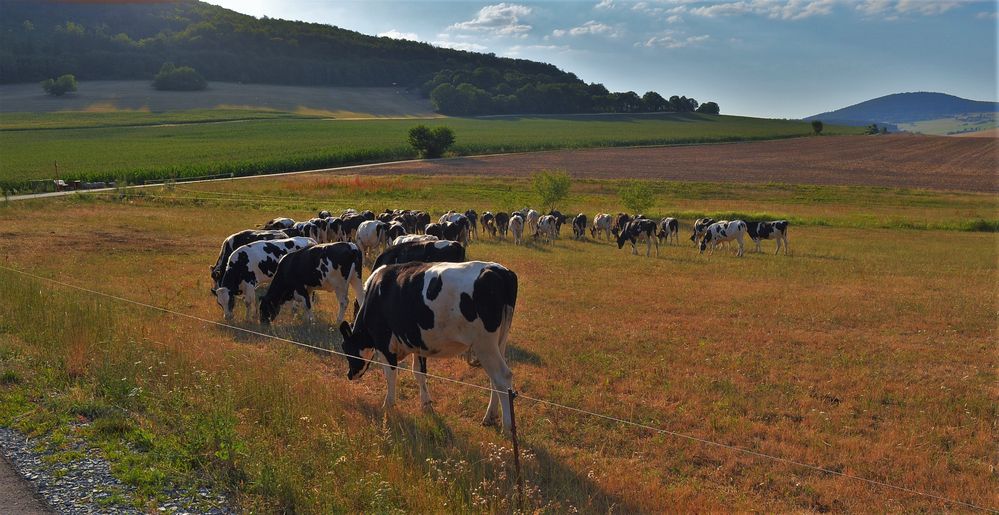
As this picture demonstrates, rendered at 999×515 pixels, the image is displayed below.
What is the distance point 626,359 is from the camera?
13.0m

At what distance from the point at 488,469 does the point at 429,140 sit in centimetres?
8417

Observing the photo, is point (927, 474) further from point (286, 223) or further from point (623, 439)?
point (286, 223)

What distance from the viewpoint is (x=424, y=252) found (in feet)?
51.9

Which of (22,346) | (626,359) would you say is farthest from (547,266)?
(22,346)

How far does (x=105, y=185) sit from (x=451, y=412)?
50.5m

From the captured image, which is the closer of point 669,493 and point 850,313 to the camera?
point 669,493

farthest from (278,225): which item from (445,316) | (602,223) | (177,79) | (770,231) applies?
(177,79)

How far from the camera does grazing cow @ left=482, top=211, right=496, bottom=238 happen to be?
3544cm

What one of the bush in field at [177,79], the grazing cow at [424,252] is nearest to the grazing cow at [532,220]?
the grazing cow at [424,252]

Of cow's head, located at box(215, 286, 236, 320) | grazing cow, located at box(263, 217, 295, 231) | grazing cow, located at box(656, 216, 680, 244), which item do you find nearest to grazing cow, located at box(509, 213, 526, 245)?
grazing cow, located at box(656, 216, 680, 244)

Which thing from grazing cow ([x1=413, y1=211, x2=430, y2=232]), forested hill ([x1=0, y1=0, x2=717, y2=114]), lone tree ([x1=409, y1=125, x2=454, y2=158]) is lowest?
grazing cow ([x1=413, y1=211, x2=430, y2=232])

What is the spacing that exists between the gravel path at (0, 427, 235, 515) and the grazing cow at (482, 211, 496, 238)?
93.7ft

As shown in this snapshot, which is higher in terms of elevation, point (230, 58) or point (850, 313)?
point (230, 58)

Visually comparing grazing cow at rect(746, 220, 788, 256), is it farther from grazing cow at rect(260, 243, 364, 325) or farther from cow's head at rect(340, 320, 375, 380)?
cow's head at rect(340, 320, 375, 380)
